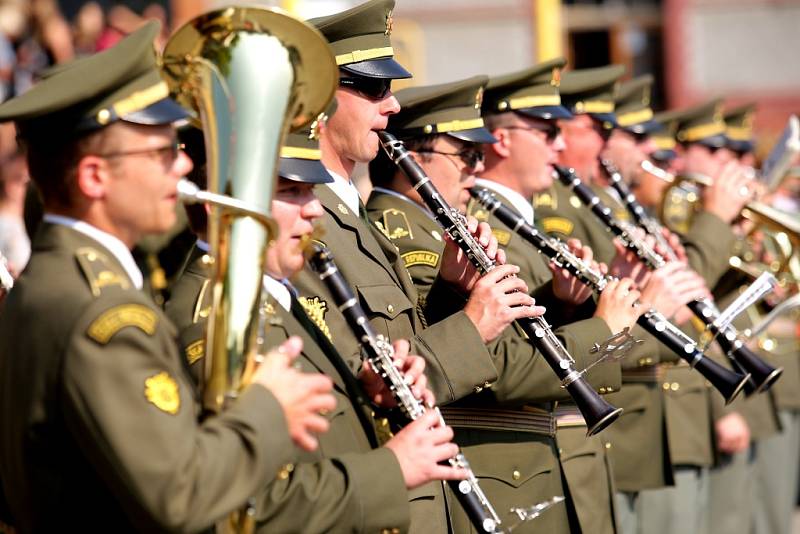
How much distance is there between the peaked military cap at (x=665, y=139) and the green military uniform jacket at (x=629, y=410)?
220 cm

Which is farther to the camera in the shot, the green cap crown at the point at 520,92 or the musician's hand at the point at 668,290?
the green cap crown at the point at 520,92

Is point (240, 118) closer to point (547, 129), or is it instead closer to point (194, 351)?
point (194, 351)

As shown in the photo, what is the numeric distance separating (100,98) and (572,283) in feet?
8.61

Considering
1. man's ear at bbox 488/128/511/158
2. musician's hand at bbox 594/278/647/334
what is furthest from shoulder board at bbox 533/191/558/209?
musician's hand at bbox 594/278/647/334

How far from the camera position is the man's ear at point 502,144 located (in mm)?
6043

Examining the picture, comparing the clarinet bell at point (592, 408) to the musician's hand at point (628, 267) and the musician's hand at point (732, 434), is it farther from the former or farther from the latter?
the musician's hand at point (732, 434)

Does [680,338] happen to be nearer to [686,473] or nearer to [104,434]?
[686,473]

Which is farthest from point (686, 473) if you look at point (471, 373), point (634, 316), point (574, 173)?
point (471, 373)

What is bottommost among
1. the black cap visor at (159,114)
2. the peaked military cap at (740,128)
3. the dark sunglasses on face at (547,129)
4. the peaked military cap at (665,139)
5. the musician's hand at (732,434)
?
the musician's hand at (732,434)

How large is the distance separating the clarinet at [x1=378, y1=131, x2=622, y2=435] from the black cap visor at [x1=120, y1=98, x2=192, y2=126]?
167cm

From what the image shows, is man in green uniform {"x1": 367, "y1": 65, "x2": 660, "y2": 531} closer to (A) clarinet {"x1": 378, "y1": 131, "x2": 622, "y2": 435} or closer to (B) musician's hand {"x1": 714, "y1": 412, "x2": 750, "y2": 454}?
(A) clarinet {"x1": 378, "y1": 131, "x2": 622, "y2": 435}

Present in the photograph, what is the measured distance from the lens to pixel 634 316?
17.5ft

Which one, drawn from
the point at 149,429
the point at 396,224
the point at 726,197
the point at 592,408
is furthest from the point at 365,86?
the point at 726,197

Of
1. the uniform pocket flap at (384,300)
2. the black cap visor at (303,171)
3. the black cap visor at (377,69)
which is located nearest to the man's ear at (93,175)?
the black cap visor at (303,171)
